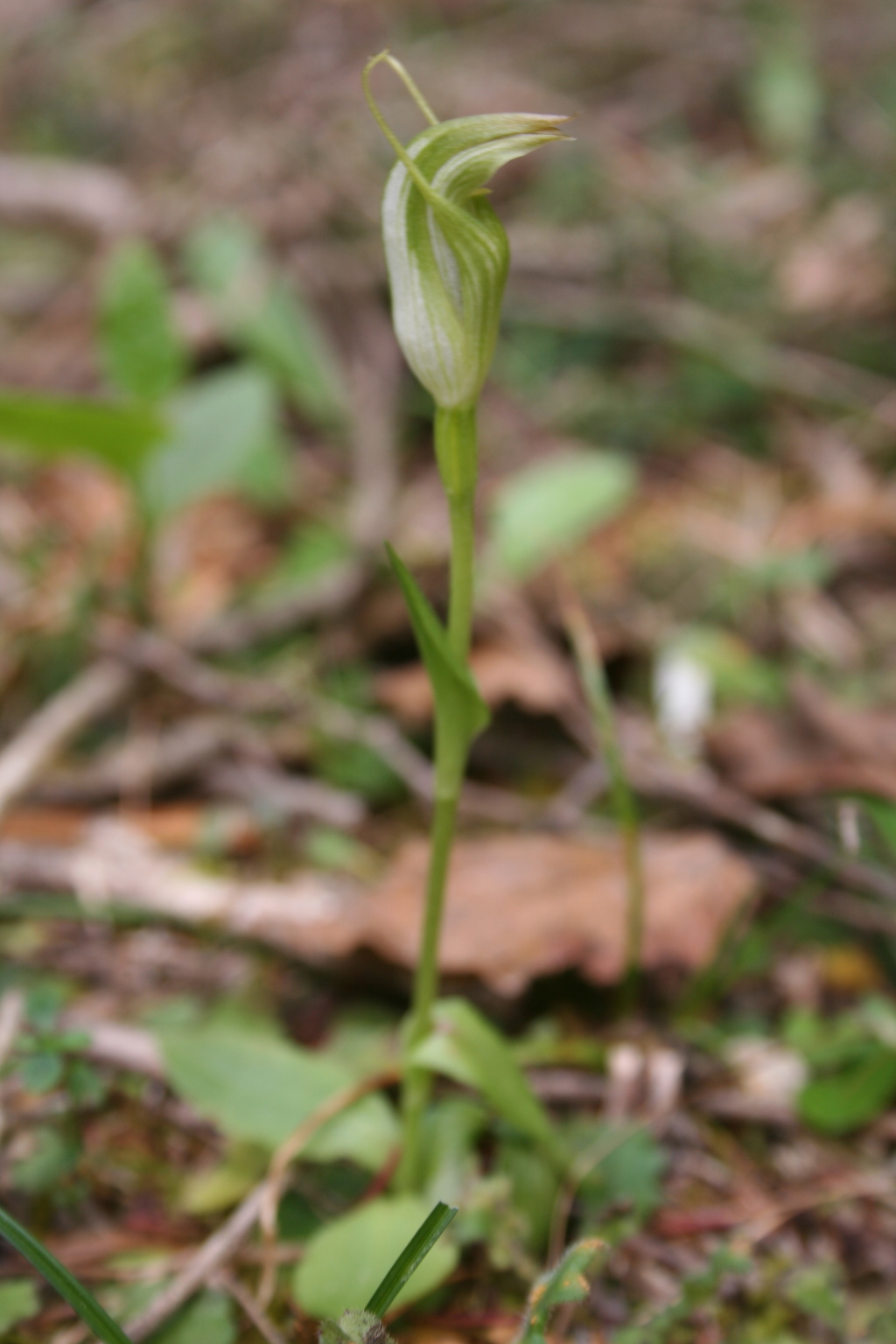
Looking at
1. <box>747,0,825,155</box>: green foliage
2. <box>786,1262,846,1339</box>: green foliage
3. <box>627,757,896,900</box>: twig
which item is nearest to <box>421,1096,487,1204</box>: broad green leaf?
<box>786,1262,846,1339</box>: green foliage

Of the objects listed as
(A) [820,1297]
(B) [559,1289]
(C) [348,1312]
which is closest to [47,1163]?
(C) [348,1312]

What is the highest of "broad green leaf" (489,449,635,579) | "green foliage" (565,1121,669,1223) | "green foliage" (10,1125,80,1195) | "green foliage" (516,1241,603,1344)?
"green foliage" (10,1125,80,1195)

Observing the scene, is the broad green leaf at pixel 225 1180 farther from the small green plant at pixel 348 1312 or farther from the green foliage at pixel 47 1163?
the small green plant at pixel 348 1312

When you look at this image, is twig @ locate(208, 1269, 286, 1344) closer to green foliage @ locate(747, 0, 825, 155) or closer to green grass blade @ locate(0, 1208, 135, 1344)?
green grass blade @ locate(0, 1208, 135, 1344)

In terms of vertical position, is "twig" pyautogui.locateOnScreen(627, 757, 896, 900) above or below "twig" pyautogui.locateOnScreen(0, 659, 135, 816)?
below

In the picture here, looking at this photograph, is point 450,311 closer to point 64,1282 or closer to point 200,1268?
point 64,1282

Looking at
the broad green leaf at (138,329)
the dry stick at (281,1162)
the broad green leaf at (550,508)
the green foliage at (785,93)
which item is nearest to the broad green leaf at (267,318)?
the broad green leaf at (138,329)
